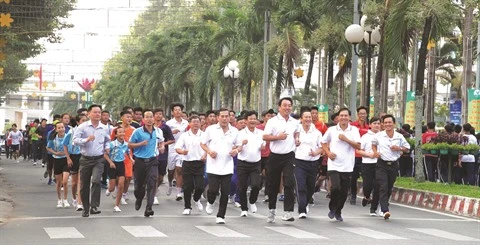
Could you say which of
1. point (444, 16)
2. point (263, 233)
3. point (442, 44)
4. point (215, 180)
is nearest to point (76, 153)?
point (215, 180)

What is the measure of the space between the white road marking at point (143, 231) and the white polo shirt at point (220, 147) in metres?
1.84

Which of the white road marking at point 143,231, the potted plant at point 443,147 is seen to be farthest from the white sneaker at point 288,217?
the potted plant at point 443,147

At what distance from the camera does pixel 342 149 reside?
18297 mm

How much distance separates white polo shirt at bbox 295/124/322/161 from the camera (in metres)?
18.2

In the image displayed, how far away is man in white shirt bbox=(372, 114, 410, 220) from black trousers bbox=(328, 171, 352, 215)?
2.76ft

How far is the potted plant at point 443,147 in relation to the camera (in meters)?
26.2

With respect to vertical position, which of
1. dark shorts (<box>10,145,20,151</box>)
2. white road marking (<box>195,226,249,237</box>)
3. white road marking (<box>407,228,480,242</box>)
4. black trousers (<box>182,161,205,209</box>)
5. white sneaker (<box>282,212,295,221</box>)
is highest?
black trousers (<box>182,161,205,209</box>)

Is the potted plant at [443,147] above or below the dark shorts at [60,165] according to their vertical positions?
above

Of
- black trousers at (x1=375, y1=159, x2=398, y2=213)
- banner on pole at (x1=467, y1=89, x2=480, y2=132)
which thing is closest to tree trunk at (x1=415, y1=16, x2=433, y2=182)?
black trousers at (x1=375, y1=159, x2=398, y2=213)

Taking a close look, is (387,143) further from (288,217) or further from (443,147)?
(443,147)

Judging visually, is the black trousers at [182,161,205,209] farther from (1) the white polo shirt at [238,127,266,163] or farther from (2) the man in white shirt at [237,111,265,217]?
(1) the white polo shirt at [238,127,266,163]

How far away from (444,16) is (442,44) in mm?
40377

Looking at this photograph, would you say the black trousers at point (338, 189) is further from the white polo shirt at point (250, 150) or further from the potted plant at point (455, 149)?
the potted plant at point (455, 149)

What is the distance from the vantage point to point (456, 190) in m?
23.1
